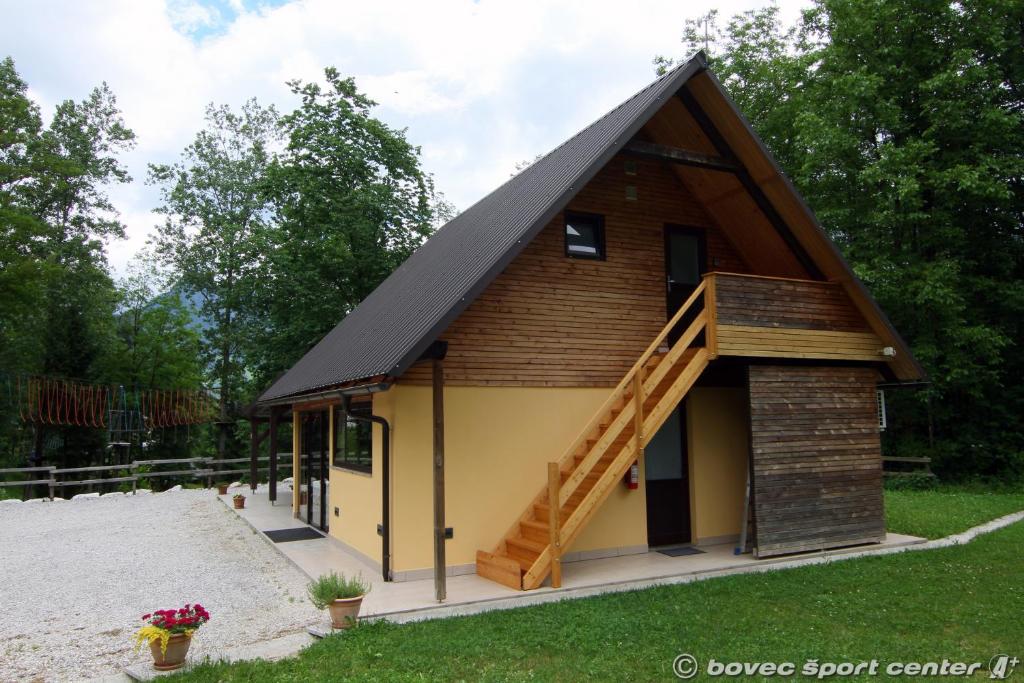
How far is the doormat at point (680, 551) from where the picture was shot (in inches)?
377

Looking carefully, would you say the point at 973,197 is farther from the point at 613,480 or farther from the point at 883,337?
the point at 613,480

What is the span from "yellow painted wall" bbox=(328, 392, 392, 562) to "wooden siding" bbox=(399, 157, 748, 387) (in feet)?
3.72

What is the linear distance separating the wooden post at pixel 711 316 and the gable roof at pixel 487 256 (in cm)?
182

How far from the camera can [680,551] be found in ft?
32.1

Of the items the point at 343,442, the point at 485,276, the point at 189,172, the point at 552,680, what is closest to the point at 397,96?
the point at 189,172

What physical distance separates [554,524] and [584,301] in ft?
11.1

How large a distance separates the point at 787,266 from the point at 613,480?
4.94 m

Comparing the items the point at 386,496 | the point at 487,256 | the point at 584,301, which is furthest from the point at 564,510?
the point at 487,256

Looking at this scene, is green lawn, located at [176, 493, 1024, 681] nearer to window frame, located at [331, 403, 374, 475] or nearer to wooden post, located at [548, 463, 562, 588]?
wooden post, located at [548, 463, 562, 588]

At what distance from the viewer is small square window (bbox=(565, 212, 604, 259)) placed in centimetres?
978

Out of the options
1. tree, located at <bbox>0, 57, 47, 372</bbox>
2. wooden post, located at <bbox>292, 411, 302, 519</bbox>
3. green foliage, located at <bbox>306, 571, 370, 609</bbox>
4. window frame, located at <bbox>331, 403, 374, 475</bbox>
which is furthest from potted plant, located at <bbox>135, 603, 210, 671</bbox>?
tree, located at <bbox>0, 57, 47, 372</bbox>

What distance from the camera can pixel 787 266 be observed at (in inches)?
418

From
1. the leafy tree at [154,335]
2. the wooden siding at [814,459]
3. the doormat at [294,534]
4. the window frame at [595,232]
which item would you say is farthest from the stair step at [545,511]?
the leafy tree at [154,335]

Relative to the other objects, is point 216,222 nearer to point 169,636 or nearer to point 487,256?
point 487,256
